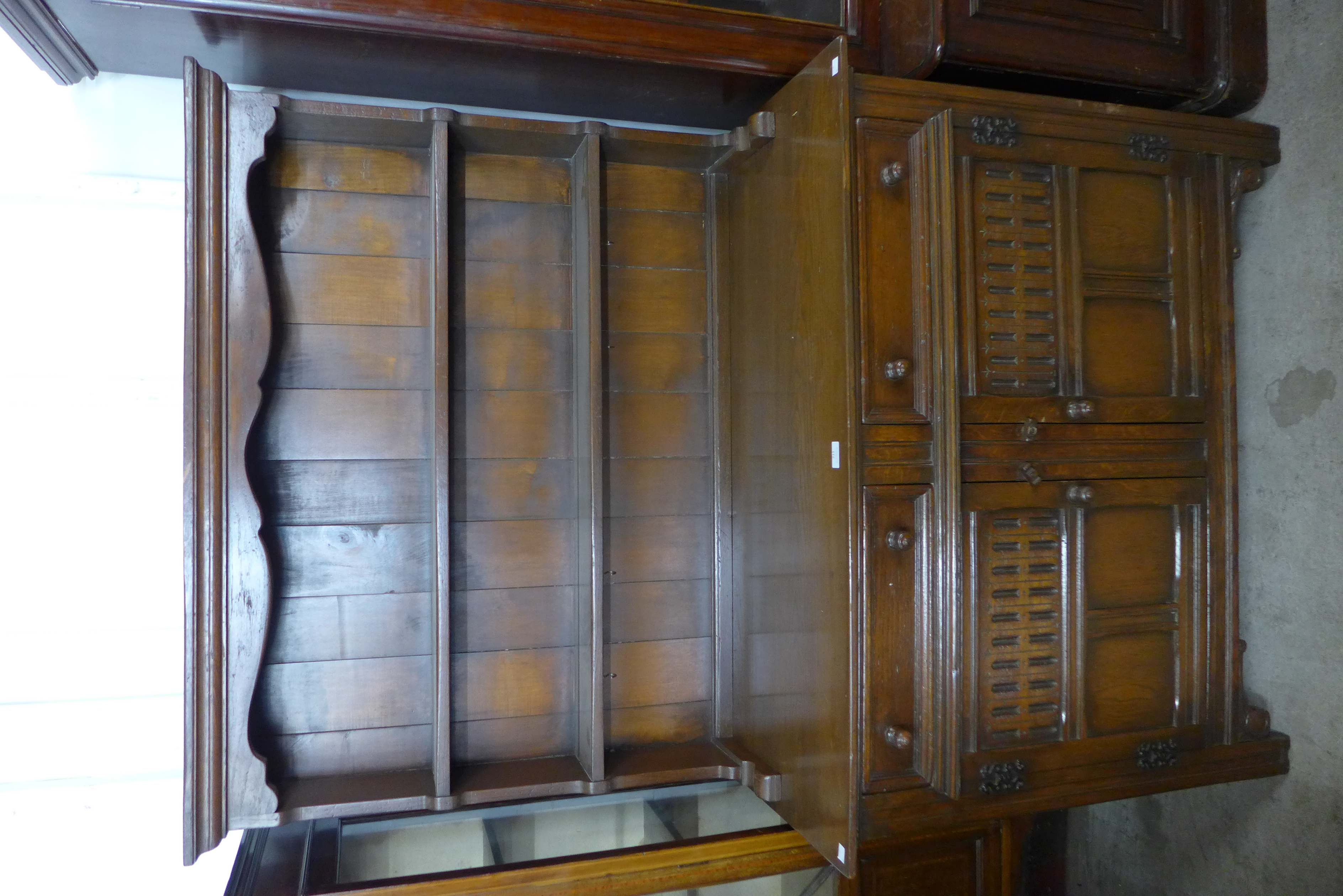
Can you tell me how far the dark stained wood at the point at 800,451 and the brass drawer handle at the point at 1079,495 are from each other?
50 cm

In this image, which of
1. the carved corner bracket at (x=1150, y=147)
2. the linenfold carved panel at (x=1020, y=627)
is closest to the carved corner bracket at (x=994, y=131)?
the carved corner bracket at (x=1150, y=147)

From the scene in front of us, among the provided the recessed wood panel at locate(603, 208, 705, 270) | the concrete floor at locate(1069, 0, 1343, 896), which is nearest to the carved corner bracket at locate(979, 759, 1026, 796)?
the concrete floor at locate(1069, 0, 1343, 896)

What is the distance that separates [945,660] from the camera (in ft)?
4.80

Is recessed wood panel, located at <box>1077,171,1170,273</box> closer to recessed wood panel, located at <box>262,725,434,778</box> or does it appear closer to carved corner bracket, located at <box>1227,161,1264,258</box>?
carved corner bracket, located at <box>1227,161,1264,258</box>

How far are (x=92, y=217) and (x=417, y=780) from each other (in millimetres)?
1271

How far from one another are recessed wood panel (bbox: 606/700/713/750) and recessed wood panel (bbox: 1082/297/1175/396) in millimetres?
1006

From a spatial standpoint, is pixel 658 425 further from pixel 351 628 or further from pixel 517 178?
pixel 351 628

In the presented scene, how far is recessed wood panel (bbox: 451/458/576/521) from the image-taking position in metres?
1.71

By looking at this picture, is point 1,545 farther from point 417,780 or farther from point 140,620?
point 417,780

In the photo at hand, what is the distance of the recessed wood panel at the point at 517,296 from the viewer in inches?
67.7

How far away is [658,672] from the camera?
Answer: 180 cm

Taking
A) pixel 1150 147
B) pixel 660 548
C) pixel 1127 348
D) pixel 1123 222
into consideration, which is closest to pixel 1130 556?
pixel 1127 348

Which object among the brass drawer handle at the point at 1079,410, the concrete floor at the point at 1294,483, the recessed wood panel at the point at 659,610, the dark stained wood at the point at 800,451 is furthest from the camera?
the recessed wood panel at the point at 659,610

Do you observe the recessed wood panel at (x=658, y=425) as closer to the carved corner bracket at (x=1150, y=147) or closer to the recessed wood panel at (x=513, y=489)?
the recessed wood panel at (x=513, y=489)
